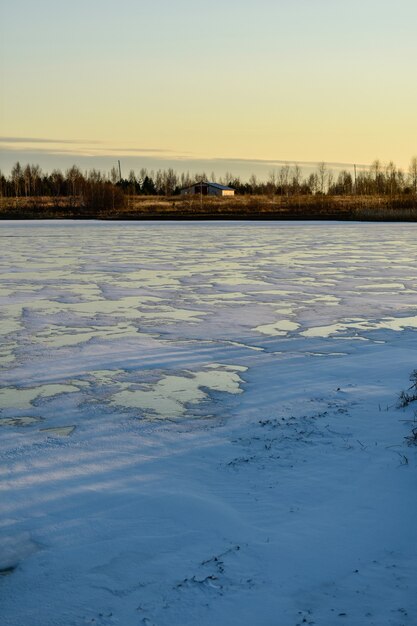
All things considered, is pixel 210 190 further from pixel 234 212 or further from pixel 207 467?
pixel 207 467

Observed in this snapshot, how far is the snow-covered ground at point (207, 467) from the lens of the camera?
10.3 ft

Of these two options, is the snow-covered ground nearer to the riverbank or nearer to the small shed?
the riverbank

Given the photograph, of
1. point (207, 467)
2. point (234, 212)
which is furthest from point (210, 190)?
point (207, 467)

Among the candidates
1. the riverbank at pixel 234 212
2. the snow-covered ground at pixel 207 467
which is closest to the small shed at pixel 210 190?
the riverbank at pixel 234 212

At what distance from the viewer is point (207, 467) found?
4562 mm

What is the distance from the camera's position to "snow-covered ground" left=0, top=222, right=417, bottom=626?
10.3 feet

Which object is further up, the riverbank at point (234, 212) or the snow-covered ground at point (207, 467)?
the riverbank at point (234, 212)

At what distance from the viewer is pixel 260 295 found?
482 inches

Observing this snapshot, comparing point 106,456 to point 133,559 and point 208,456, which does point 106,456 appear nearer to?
point 208,456

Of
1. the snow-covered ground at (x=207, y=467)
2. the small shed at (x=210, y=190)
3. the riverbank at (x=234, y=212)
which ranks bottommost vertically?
the snow-covered ground at (x=207, y=467)

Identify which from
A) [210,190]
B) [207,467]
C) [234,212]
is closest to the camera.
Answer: [207,467]

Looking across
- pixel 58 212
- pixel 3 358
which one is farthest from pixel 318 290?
pixel 58 212

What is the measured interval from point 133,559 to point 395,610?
1214 mm

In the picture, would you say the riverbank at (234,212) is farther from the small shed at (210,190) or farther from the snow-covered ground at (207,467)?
the snow-covered ground at (207,467)
